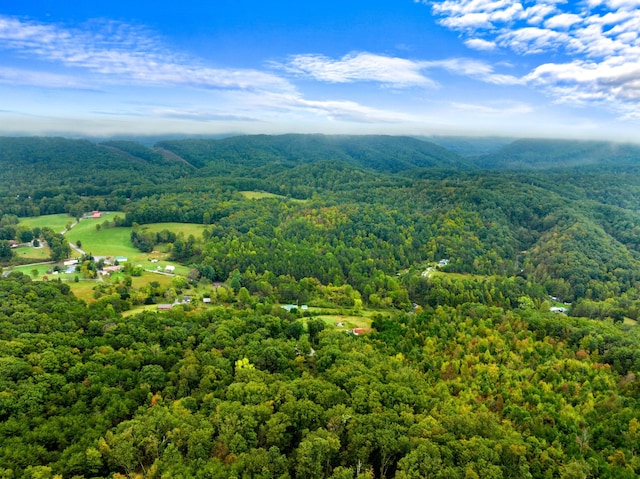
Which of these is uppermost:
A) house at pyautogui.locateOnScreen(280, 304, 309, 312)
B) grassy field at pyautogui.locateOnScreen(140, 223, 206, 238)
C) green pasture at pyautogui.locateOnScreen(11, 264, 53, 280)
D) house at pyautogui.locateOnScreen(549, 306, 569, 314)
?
grassy field at pyautogui.locateOnScreen(140, 223, 206, 238)

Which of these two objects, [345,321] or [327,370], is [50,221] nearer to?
[345,321]

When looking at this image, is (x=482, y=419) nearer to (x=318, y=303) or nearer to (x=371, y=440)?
(x=371, y=440)

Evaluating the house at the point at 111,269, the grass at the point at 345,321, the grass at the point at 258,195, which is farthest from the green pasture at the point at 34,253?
the grass at the point at 258,195

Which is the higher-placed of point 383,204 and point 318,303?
point 383,204

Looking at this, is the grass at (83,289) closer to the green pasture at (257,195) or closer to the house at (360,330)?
the house at (360,330)

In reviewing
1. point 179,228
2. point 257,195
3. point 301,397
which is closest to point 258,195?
point 257,195

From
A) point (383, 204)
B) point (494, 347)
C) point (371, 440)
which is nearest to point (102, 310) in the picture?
point (371, 440)

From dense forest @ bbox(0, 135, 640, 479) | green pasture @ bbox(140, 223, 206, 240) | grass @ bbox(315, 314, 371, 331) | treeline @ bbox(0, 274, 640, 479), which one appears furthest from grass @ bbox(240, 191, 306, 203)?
treeline @ bbox(0, 274, 640, 479)

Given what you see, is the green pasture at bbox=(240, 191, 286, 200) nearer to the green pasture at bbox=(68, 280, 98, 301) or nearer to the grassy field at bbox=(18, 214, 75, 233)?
the grassy field at bbox=(18, 214, 75, 233)
